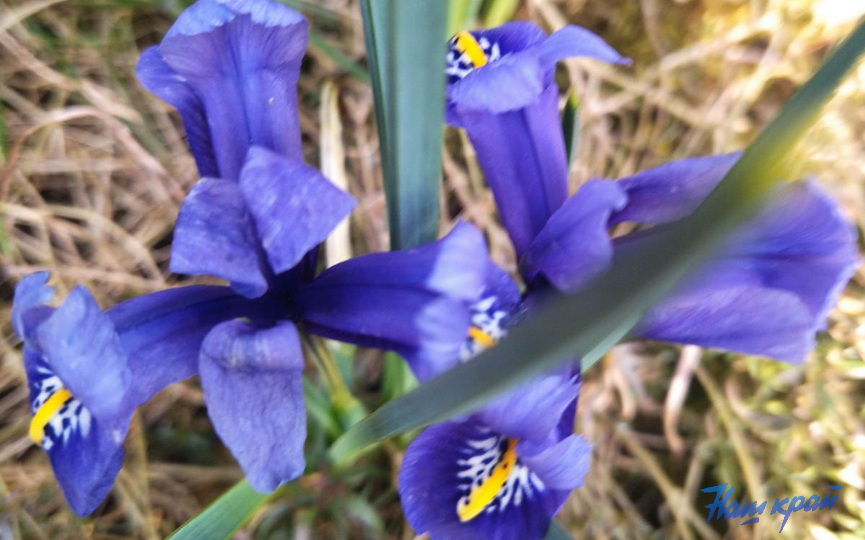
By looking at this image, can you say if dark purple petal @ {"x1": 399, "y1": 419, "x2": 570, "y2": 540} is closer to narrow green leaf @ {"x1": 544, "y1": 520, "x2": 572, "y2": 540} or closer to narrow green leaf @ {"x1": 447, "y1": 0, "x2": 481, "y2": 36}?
narrow green leaf @ {"x1": 544, "y1": 520, "x2": 572, "y2": 540}

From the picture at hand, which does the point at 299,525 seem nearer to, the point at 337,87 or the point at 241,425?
the point at 241,425

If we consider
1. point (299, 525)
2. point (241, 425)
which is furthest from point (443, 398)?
point (299, 525)

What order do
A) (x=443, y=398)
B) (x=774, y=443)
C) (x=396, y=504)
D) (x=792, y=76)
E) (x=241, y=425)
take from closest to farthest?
1. (x=443, y=398)
2. (x=241, y=425)
3. (x=396, y=504)
4. (x=774, y=443)
5. (x=792, y=76)

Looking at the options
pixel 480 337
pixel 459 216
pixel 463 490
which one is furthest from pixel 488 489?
pixel 459 216

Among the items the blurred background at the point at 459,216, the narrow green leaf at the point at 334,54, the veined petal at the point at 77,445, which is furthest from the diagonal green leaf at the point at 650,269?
the narrow green leaf at the point at 334,54

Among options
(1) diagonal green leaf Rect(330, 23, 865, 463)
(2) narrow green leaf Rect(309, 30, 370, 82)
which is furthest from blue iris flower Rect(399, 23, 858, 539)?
(2) narrow green leaf Rect(309, 30, 370, 82)

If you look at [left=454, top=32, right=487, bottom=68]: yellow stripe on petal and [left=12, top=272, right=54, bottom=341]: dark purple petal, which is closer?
[left=12, top=272, right=54, bottom=341]: dark purple petal

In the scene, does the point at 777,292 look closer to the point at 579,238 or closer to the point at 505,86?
the point at 579,238
